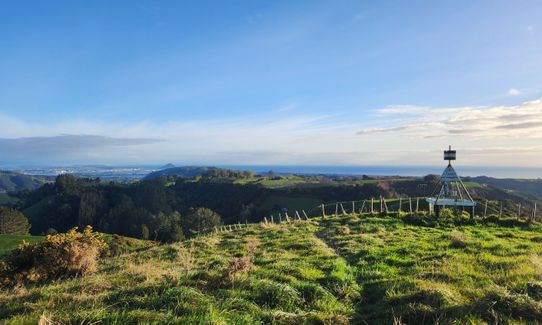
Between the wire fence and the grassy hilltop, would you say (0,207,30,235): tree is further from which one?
the grassy hilltop

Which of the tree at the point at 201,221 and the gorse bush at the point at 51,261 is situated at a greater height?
the gorse bush at the point at 51,261

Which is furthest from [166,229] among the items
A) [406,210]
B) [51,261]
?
[51,261]

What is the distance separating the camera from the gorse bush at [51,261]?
11430 mm

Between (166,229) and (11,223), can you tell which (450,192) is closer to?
(166,229)

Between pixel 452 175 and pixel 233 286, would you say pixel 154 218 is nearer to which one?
pixel 452 175

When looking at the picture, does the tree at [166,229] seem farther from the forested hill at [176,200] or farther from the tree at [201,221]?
the tree at [201,221]

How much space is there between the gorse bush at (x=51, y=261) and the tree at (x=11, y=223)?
312 feet

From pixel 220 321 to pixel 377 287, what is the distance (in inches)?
193

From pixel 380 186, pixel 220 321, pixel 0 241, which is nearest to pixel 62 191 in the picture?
pixel 0 241

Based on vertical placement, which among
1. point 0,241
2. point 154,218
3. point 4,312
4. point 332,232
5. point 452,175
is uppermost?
point 452,175

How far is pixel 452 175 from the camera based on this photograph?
27.1 meters

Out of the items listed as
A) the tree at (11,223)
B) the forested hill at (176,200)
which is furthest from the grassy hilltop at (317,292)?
the tree at (11,223)

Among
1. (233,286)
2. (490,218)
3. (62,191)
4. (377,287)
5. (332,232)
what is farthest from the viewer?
(62,191)

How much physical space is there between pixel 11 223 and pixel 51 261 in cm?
10256
